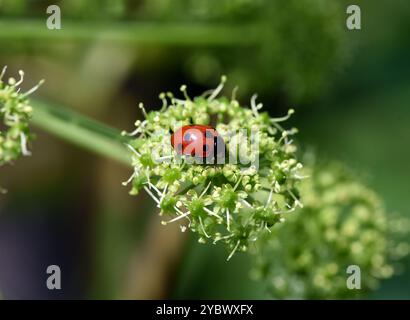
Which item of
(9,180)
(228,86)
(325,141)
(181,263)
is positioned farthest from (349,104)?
(9,180)

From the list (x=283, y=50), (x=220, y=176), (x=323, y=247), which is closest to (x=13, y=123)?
(x=220, y=176)

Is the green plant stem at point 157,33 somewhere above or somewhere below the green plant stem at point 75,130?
above

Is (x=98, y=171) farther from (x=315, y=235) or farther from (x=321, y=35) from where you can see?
(x=315, y=235)

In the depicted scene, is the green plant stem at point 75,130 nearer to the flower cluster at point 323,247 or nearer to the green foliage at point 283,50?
the flower cluster at point 323,247

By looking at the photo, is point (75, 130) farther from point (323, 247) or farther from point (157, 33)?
point (157, 33)

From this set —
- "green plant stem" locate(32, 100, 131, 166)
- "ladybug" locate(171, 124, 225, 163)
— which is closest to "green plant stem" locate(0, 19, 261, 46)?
"green plant stem" locate(32, 100, 131, 166)

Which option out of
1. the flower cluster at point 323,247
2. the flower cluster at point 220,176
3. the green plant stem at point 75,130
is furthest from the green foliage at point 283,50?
the flower cluster at point 220,176
